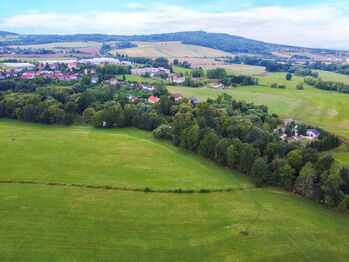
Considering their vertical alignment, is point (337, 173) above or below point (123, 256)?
above

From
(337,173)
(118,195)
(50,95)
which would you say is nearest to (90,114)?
(50,95)

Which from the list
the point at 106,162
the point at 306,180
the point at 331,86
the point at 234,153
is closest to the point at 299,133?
the point at 234,153

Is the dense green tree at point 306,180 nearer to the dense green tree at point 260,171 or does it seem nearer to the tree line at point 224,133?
the tree line at point 224,133

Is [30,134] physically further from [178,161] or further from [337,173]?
[337,173]

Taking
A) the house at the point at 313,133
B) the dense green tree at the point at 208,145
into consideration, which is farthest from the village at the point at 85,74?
the dense green tree at the point at 208,145

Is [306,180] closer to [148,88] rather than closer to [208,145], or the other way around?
[208,145]

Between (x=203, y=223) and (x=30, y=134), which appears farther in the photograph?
(x=30, y=134)
